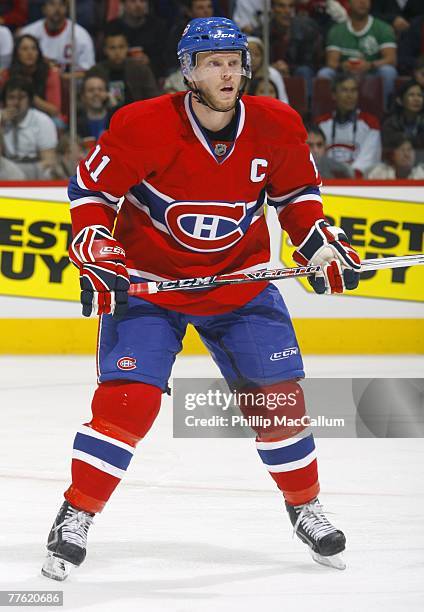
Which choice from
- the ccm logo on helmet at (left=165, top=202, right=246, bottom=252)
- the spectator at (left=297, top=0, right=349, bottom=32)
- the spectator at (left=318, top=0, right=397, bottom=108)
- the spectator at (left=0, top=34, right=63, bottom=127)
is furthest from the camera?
the spectator at (left=297, top=0, right=349, bottom=32)

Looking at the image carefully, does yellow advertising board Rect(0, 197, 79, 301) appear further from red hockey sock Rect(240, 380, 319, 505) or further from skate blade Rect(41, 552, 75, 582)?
skate blade Rect(41, 552, 75, 582)

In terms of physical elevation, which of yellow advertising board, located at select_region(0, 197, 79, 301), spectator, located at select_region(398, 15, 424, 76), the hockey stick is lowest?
yellow advertising board, located at select_region(0, 197, 79, 301)

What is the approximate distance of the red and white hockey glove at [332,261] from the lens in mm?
2814

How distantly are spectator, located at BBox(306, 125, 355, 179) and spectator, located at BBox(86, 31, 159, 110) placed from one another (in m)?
0.84

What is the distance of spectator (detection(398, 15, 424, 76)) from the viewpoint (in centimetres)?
686

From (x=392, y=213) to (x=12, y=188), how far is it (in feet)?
6.15

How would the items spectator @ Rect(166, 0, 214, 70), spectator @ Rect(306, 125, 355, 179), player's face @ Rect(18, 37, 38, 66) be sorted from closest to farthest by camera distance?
spectator @ Rect(306, 125, 355, 179) < player's face @ Rect(18, 37, 38, 66) < spectator @ Rect(166, 0, 214, 70)

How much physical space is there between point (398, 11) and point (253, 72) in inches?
48.1

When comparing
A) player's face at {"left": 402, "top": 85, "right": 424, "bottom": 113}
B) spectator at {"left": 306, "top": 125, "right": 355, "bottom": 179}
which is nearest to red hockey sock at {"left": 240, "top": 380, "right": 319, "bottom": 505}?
spectator at {"left": 306, "top": 125, "right": 355, "bottom": 179}

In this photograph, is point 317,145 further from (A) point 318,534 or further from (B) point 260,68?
(A) point 318,534

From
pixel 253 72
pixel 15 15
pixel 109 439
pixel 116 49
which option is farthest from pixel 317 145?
pixel 109 439

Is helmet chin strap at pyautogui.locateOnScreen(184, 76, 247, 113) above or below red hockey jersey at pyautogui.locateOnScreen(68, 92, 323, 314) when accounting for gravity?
above

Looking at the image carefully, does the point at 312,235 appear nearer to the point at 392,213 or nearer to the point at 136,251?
the point at 136,251

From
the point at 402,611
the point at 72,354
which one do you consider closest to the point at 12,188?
the point at 72,354
